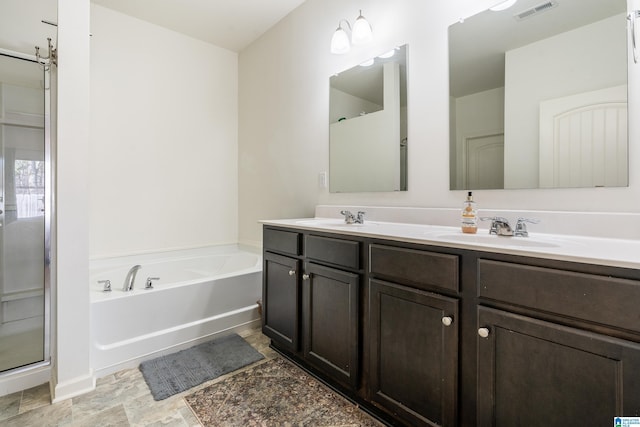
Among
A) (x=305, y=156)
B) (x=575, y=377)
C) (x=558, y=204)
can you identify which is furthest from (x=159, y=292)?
(x=558, y=204)

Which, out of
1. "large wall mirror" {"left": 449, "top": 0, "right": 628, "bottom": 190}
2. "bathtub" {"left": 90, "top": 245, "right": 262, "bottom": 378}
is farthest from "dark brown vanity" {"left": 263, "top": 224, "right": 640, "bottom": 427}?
"bathtub" {"left": 90, "top": 245, "right": 262, "bottom": 378}

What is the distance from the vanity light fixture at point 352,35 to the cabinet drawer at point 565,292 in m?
1.64

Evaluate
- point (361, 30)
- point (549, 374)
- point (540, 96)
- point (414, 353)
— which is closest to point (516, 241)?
point (549, 374)

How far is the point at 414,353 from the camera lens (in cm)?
118

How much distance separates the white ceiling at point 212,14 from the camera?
2477 millimetres

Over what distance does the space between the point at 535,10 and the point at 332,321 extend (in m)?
1.71

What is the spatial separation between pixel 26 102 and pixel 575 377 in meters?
3.09

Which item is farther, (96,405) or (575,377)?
(96,405)

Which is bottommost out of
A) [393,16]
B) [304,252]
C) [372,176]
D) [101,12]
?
[304,252]

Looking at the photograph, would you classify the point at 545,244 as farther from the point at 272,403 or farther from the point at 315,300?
the point at 272,403

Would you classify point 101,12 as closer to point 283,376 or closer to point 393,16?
point 393,16

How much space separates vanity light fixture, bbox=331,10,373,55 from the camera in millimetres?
1941

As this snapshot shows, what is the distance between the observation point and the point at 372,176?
2.02m

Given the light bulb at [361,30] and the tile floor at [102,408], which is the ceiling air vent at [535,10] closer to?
the light bulb at [361,30]
